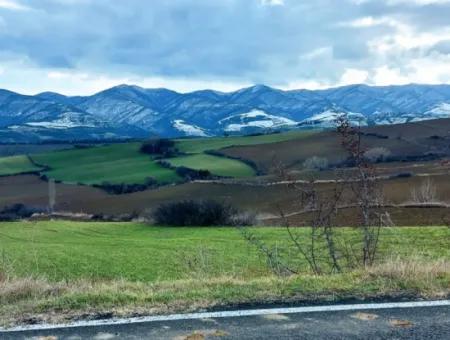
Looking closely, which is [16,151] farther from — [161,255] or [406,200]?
[161,255]

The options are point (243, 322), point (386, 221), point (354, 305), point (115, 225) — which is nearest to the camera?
point (243, 322)

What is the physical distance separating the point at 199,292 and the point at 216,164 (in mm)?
70679

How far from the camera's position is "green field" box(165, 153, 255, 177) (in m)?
70.0

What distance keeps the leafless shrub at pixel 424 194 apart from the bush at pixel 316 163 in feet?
63.8

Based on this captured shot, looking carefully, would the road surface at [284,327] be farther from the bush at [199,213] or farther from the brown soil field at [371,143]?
the brown soil field at [371,143]

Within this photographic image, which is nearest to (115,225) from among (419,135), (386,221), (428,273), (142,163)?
(386,221)

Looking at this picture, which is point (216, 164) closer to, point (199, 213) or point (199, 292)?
point (199, 213)

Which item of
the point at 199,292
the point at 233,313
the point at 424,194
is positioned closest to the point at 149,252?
the point at 199,292

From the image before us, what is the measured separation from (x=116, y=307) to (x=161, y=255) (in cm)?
1799

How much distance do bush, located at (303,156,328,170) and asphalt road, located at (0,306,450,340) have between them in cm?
→ 5951

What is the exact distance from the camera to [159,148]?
Answer: 9994 centimetres

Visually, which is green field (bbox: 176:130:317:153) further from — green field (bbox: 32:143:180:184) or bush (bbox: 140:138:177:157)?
green field (bbox: 32:143:180:184)

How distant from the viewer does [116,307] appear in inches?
229

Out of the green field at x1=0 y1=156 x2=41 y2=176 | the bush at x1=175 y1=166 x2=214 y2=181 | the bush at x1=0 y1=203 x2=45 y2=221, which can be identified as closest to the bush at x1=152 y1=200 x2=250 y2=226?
the bush at x1=0 y1=203 x2=45 y2=221
